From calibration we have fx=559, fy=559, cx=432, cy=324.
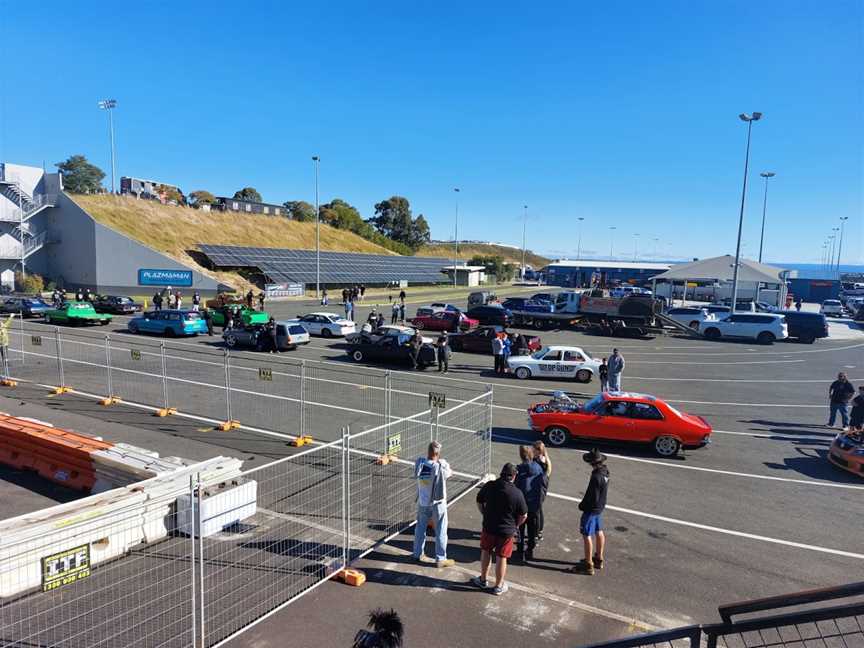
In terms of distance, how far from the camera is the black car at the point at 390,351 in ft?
72.0

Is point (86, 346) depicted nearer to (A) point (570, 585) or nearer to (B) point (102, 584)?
(B) point (102, 584)

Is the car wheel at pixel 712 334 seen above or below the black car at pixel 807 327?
below

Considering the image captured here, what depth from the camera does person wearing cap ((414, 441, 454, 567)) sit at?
7.27 meters

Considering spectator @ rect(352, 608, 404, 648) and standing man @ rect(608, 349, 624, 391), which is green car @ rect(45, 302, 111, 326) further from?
spectator @ rect(352, 608, 404, 648)

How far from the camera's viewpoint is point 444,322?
33250mm

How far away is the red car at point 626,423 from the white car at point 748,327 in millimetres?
24462

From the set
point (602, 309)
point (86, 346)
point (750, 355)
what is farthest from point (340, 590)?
point (602, 309)

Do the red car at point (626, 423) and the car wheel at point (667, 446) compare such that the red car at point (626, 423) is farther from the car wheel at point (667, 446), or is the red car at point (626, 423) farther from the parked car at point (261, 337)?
the parked car at point (261, 337)

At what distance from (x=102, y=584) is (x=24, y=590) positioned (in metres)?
0.79

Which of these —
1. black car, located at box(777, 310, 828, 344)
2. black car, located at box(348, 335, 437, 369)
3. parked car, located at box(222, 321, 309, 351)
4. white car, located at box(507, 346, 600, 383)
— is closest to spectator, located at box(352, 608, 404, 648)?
white car, located at box(507, 346, 600, 383)

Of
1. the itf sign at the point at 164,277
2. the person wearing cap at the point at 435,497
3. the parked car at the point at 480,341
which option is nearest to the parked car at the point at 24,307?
the itf sign at the point at 164,277

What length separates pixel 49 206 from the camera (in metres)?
51.6

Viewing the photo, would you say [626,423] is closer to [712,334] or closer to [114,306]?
[712,334]

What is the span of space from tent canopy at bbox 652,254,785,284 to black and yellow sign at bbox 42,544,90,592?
1907 inches
